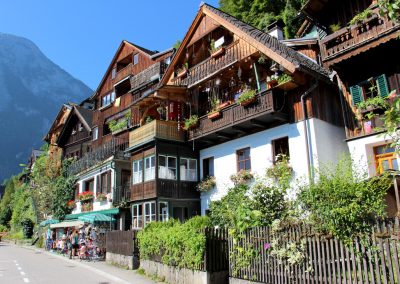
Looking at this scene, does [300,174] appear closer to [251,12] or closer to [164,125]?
[164,125]

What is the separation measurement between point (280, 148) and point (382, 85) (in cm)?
543

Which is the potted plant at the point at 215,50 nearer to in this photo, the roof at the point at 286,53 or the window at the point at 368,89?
the roof at the point at 286,53

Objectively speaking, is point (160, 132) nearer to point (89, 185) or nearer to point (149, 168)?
point (149, 168)

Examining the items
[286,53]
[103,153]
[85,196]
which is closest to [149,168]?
[103,153]

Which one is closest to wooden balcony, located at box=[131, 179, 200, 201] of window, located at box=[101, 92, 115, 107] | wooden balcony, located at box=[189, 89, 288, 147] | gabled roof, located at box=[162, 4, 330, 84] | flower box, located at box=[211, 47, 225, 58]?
wooden balcony, located at box=[189, 89, 288, 147]

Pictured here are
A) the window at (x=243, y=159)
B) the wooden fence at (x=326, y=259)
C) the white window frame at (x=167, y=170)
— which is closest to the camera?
the wooden fence at (x=326, y=259)

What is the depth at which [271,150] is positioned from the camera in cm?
1912

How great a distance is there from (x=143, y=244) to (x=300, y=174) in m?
7.71

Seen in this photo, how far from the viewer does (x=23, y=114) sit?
177m

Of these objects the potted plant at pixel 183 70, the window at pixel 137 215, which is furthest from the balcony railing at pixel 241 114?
the window at pixel 137 215

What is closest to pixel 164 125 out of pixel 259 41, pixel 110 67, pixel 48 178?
pixel 259 41

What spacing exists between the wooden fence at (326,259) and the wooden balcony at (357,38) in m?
9.52

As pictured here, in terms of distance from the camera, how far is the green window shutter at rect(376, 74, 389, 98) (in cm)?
1631

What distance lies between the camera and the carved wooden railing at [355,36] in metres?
15.1
